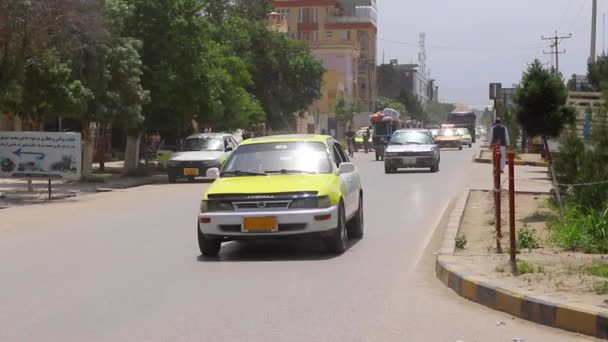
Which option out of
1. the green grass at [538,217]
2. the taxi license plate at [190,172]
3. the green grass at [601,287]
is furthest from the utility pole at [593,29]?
the green grass at [601,287]

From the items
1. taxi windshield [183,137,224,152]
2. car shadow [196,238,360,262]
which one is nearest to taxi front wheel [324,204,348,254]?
car shadow [196,238,360,262]

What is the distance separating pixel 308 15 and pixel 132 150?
3553 inches

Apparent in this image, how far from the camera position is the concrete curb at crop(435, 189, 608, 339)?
7.85 metres

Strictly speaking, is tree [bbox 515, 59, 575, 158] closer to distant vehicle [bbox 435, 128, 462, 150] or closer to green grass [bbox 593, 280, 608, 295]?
green grass [bbox 593, 280, 608, 295]

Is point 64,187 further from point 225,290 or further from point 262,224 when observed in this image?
point 225,290

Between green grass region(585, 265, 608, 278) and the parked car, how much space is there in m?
21.8

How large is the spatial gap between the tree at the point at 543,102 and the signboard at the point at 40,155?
12637 mm

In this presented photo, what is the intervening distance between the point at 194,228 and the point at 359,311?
27.5 feet

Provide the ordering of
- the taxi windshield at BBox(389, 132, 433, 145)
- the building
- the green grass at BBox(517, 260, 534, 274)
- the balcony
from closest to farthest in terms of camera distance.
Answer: the green grass at BBox(517, 260, 534, 274)
the taxi windshield at BBox(389, 132, 433, 145)
the balcony
the building

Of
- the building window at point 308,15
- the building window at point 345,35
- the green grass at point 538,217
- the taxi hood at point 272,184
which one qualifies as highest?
the building window at point 308,15

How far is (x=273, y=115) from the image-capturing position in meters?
62.7

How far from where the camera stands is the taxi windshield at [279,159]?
1384 centimetres

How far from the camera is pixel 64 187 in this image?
98.8 feet

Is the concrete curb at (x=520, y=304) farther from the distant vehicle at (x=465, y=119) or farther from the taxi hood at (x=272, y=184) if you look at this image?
Answer: the distant vehicle at (x=465, y=119)
